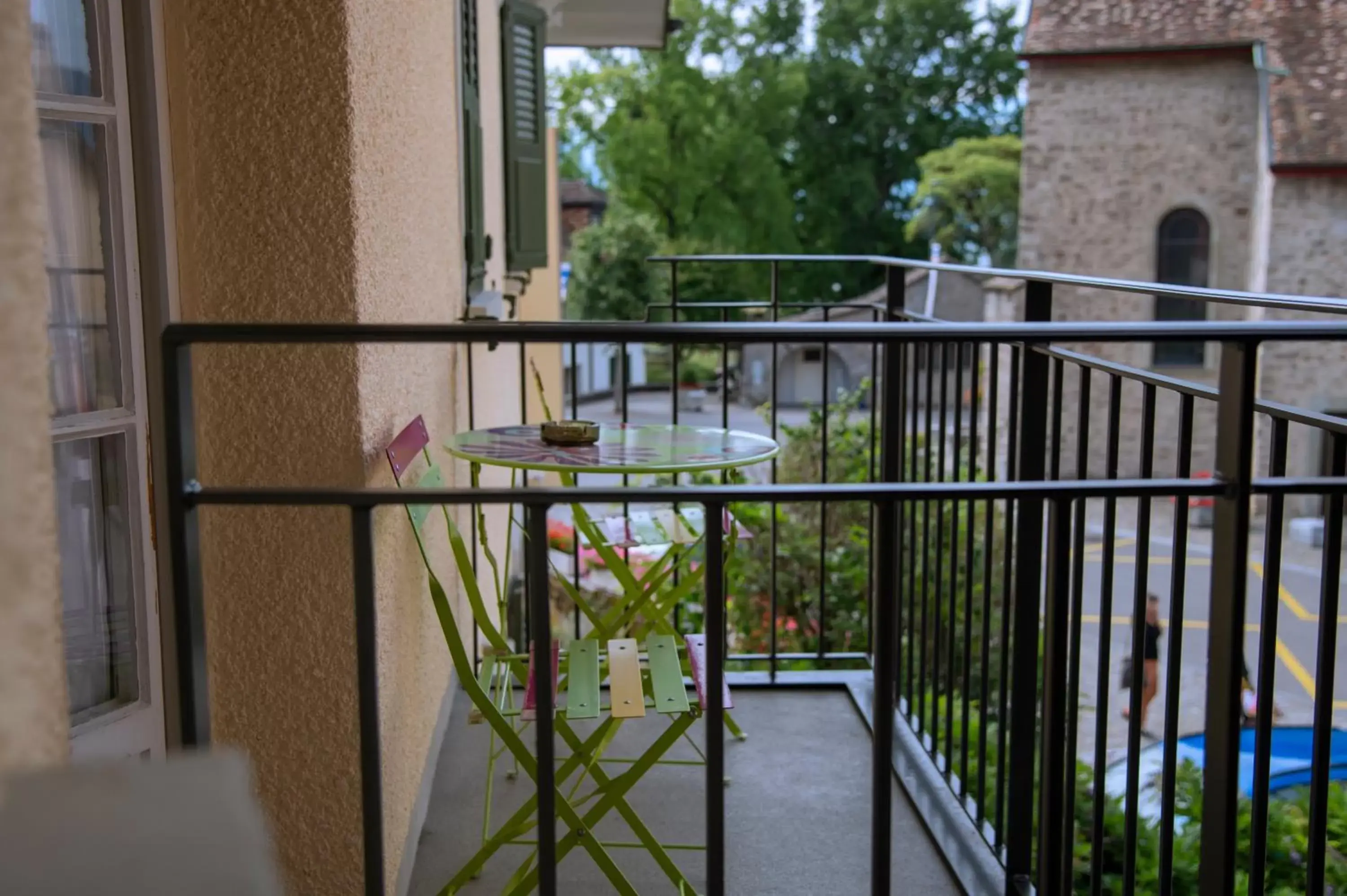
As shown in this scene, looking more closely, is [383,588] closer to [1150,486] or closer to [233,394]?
[233,394]

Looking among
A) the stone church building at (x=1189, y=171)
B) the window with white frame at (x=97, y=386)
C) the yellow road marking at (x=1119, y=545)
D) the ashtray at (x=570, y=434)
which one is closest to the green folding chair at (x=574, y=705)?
the ashtray at (x=570, y=434)

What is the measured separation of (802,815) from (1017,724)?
2.47 feet

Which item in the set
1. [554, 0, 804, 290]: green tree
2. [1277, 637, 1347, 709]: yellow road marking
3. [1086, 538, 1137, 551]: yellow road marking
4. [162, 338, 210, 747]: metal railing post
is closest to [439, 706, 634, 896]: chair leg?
[162, 338, 210, 747]: metal railing post

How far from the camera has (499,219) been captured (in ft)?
19.7

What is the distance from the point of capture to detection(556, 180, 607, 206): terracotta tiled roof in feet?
113

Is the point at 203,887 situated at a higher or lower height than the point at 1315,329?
lower

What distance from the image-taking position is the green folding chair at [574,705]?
8.34 feet

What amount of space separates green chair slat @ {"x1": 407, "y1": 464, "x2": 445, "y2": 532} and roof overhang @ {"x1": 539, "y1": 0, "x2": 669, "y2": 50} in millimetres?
4601

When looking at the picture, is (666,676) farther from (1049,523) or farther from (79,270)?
(79,270)

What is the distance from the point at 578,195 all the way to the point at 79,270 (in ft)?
109

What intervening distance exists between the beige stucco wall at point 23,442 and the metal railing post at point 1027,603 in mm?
1804

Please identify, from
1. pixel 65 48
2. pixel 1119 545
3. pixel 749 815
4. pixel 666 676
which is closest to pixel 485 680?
pixel 666 676

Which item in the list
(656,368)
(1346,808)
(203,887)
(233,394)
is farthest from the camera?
(656,368)

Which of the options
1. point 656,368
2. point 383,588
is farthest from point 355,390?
point 656,368
